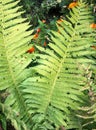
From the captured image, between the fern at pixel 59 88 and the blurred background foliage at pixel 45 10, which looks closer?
the fern at pixel 59 88

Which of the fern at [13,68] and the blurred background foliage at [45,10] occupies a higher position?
the fern at [13,68]

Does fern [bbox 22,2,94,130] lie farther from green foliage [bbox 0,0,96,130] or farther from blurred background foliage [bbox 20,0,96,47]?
blurred background foliage [bbox 20,0,96,47]

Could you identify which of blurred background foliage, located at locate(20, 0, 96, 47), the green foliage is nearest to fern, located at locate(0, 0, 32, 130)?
the green foliage

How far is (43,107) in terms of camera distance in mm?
1959

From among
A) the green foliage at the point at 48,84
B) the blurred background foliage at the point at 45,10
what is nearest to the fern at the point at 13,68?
the green foliage at the point at 48,84

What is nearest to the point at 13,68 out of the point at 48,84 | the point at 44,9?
the point at 48,84

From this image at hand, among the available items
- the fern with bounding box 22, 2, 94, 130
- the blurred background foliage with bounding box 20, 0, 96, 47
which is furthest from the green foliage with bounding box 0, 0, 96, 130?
the blurred background foliage with bounding box 20, 0, 96, 47

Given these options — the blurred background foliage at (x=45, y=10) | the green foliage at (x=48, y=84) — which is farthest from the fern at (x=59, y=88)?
the blurred background foliage at (x=45, y=10)

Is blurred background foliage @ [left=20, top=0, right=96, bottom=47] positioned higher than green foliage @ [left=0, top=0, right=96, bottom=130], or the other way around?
green foliage @ [left=0, top=0, right=96, bottom=130]

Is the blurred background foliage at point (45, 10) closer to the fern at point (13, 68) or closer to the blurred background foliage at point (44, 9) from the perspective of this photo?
the blurred background foliage at point (44, 9)

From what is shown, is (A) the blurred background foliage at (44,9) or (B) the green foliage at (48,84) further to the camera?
(A) the blurred background foliage at (44,9)

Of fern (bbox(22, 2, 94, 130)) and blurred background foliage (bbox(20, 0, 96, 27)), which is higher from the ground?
fern (bbox(22, 2, 94, 130))

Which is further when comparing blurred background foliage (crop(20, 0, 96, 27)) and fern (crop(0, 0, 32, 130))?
blurred background foliage (crop(20, 0, 96, 27))

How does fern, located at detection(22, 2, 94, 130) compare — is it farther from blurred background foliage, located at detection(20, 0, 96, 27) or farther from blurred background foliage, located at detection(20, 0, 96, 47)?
blurred background foliage, located at detection(20, 0, 96, 27)
